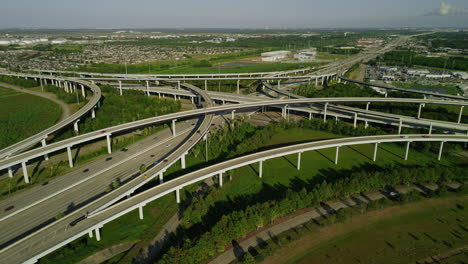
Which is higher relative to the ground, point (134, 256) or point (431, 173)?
point (431, 173)

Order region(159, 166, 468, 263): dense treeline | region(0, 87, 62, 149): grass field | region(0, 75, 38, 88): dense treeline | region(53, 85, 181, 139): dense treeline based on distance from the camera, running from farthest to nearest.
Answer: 1. region(0, 75, 38, 88): dense treeline
2. region(53, 85, 181, 139): dense treeline
3. region(0, 87, 62, 149): grass field
4. region(159, 166, 468, 263): dense treeline

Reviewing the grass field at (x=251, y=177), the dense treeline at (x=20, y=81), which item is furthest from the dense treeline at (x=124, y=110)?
the dense treeline at (x=20, y=81)

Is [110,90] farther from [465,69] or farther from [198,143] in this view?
[465,69]

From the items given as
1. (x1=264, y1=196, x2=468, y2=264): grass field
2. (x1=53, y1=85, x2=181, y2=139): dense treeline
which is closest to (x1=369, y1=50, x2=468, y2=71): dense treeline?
(x1=53, y1=85, x2=181, y2=139): dense treeline

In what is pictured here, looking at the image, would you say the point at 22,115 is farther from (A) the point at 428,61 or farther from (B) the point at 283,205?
(A) the point at 428,61

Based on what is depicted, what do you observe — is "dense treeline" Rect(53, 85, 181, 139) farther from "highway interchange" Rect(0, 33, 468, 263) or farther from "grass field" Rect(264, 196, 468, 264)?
"grass field" Rect(264, 196, 468, 264)

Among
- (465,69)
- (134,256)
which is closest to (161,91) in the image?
(134,256)

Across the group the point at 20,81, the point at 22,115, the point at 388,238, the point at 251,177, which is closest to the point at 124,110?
the point at 22,115
